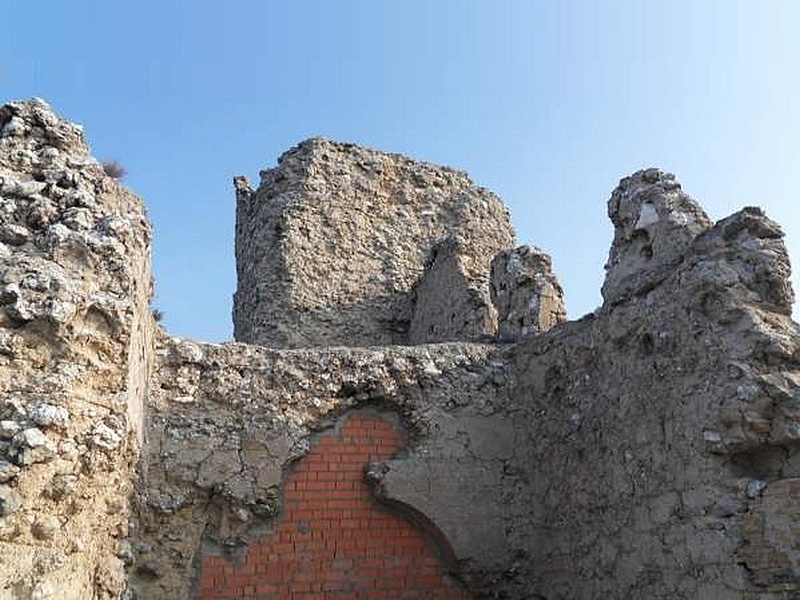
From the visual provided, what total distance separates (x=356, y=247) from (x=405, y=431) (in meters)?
4.09

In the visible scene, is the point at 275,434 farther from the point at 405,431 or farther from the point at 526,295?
the point at 526,295

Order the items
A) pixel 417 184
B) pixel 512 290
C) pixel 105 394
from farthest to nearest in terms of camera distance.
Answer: pixel 417 184 → pixel 512 290 → pixel 105 394

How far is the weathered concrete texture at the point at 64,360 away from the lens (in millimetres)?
3582

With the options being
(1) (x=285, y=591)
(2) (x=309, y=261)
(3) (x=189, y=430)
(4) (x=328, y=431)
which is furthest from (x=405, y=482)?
(2) (x=309, y=261)

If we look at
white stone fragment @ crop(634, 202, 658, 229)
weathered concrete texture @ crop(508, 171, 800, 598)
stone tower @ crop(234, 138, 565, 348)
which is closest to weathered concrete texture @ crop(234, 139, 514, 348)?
stone tower @ crop(234, 138, 565, 348)

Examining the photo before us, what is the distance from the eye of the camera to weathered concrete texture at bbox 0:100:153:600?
3.58 m

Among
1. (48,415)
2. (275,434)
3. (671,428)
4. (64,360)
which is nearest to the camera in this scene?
(48,415)

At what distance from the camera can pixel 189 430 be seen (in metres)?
5.42

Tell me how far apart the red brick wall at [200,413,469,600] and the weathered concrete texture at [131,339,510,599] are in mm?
124

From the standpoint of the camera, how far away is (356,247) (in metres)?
9.79

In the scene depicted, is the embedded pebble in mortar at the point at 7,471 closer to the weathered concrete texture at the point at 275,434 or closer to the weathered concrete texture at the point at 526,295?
the weathered concrete texture at the point at 275,434

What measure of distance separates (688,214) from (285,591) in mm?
4001

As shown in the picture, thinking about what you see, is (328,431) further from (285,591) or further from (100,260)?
(100,260)

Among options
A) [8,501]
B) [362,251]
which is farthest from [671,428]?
[362,251]
